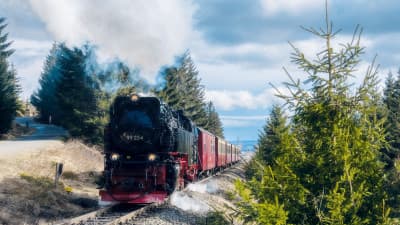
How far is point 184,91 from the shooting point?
55.7 meters

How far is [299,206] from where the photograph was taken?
5602 millimetres

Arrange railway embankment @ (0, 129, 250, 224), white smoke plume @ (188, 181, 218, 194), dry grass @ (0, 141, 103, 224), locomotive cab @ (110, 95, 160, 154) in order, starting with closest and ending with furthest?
railway embankment @ (0, 129, 250, 224) → dry grass @ (0, 141, 103, 224) → locomotive cab @ (110, 95, 160, 154) → white smoke plume @ (188, 181, 218, 194)

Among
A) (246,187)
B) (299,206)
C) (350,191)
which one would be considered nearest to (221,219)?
(246,187)

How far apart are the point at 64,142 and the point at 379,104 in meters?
35.7

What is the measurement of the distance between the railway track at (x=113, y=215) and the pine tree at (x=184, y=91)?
17744 millimetres

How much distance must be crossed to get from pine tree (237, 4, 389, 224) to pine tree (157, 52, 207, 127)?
28.3 meters

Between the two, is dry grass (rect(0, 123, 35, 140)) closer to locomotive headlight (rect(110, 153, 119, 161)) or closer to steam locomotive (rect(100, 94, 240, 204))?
steam locomotive (rect(100, 94, 240, 204))

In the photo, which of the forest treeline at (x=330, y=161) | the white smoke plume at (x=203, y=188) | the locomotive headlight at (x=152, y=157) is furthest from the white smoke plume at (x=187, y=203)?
the forest treeline at (x=330, y=161)

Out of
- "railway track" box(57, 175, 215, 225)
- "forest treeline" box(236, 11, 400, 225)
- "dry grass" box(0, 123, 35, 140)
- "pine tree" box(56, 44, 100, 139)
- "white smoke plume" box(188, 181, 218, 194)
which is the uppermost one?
"pine tree" box(56, 44, 100, 139)

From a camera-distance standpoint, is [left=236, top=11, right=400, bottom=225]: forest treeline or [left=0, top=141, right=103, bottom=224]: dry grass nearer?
[left=236, top=11, right=400, bottom=225]: forest treeline

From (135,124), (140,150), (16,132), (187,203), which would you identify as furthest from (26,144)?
(187,203)

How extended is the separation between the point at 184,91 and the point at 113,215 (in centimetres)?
4130

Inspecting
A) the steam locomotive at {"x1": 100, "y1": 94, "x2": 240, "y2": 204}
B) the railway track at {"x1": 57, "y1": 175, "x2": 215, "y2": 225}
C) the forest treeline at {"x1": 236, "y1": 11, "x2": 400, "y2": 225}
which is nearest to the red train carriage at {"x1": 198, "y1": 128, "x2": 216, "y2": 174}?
the steam locomotive at {"x1": 100, "y1": 94, "x2": 240, "y2": 204}

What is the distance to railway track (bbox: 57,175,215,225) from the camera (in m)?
12.7
